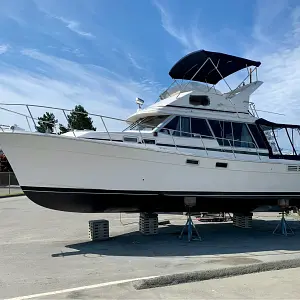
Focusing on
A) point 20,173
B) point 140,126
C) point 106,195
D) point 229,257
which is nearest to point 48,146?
point 20,173

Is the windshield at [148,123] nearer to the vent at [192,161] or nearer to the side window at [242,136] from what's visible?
the vent at [192,161]

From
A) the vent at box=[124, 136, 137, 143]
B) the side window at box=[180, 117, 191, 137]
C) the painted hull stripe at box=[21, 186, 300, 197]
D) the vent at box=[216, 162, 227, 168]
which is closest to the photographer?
the painted hull stripe at box=[21, 186, 300, 197]

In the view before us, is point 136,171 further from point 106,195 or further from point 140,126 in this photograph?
point 140,126

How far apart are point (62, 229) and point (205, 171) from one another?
16.7 ft

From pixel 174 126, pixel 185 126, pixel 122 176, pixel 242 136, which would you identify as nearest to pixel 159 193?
pixel 122 176

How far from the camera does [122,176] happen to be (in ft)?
27.1

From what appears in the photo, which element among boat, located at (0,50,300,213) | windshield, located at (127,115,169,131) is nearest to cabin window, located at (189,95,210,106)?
boat, located at (0,50,300,213)

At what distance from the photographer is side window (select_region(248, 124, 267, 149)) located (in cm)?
1026

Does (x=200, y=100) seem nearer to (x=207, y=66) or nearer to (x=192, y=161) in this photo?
(x=207, y=66)

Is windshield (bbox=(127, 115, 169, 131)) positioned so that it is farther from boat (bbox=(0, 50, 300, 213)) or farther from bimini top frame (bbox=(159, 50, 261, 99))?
bimini top frame (bbox=(159, 50, 261, 99))

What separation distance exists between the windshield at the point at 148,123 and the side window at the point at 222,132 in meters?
1.46

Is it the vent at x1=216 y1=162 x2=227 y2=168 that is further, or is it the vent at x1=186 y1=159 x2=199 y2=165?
the vent at x1=216 y1=162 x2=227 y2=168

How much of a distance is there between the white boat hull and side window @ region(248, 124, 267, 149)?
0.70 m

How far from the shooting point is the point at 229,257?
714 cm
